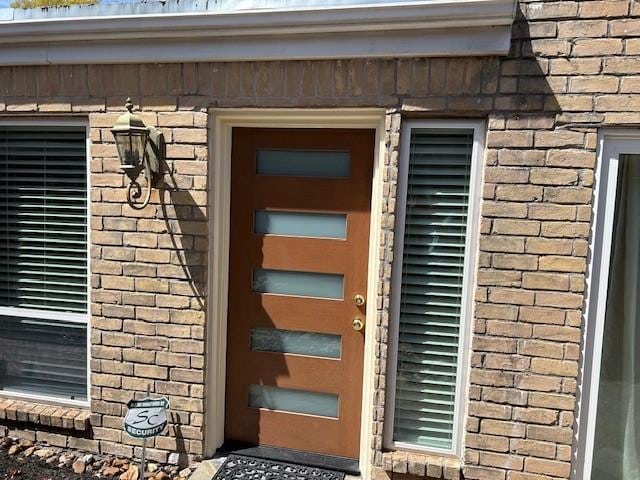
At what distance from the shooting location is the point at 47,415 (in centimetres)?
321

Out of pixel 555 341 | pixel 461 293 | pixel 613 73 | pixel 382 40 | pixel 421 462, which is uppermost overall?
pixel 382 40

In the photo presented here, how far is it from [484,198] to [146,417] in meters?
2.26

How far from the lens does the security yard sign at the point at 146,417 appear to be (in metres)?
2.69

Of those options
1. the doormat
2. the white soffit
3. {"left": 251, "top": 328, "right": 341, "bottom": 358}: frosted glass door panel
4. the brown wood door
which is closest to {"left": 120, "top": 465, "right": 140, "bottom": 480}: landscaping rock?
the doormat

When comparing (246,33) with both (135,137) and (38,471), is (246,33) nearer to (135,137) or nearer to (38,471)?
(135,137)

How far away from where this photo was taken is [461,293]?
2686 mm

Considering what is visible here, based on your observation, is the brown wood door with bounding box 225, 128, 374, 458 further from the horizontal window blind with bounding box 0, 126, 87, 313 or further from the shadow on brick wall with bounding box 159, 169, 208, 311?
the horizontal window blind with bounding box 0, 126, 87, 313

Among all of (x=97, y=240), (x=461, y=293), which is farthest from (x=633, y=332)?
(x=97, y=240)

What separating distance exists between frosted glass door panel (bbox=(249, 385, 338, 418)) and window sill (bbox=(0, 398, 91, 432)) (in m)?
1.13

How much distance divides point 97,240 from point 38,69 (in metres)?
1.16

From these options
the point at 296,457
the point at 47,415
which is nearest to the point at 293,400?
the point at 296,457

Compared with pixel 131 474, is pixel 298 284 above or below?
above

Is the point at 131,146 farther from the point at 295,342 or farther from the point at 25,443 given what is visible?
the point at 25,443

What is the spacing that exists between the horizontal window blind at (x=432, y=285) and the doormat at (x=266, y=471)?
521mm
